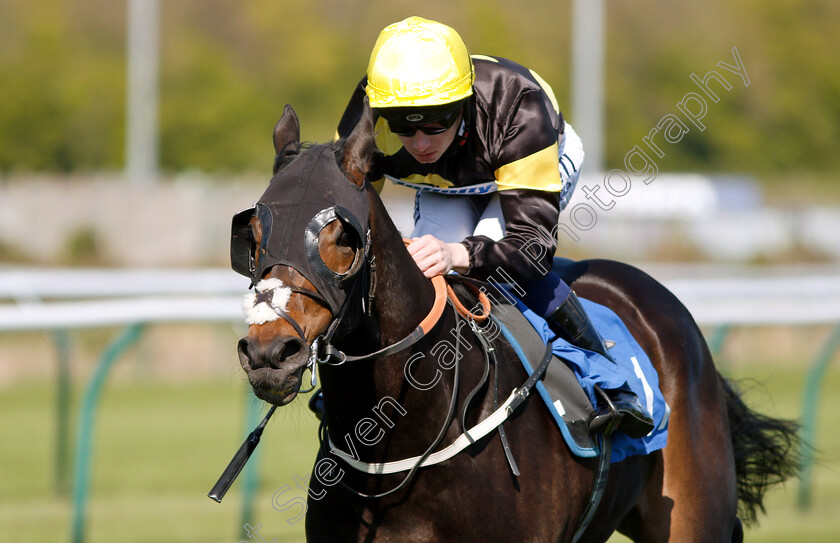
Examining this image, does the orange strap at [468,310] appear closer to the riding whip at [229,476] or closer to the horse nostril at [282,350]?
the riding whip at [229,476]

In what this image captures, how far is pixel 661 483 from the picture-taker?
372cm

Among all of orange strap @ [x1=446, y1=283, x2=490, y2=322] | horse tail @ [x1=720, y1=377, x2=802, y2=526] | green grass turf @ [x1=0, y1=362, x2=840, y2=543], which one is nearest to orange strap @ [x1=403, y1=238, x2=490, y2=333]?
orange strap @ [x1=446, y1=283, x2=490, y2=322]

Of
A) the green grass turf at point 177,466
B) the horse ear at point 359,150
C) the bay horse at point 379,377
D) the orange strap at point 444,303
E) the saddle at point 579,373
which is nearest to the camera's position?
the bay horse at point 379,377

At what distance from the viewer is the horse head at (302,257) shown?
2275mm

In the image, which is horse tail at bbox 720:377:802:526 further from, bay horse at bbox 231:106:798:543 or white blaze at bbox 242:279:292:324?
white blaze at bbox 242:279:292:324

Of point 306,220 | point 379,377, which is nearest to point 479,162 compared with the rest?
point 379,377

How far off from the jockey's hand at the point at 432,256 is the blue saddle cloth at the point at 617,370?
1.48 feet

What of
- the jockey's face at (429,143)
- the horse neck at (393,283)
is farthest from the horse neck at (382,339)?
the jockey's face at (429,143)

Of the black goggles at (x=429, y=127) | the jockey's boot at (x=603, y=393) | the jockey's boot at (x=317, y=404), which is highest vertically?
the black goggles at (x=429, y=127)

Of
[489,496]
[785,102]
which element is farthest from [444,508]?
[785,102]

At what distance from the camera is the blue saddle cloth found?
3299mm

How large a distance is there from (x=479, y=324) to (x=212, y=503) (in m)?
4.05

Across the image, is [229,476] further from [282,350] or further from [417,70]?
[417,70]

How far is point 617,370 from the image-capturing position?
3.40 metres
